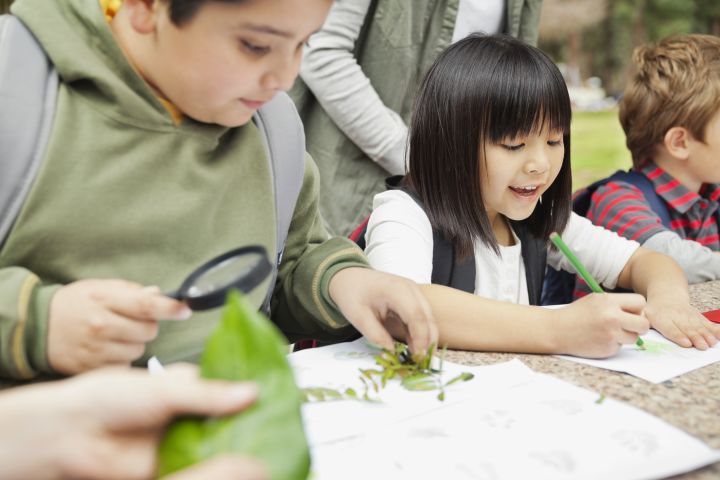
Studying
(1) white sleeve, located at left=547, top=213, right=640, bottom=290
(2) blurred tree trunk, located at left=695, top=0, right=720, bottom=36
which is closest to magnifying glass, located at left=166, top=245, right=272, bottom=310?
(1) white sleeve, located at left=547, top=213, right=640, bottom=290

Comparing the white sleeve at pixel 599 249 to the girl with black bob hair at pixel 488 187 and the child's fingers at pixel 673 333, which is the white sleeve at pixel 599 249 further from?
the child's fingers at pixel 673 333

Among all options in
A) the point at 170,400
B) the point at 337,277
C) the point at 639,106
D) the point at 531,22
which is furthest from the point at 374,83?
the point at 170,400

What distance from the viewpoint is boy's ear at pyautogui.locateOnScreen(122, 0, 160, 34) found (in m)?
0.85

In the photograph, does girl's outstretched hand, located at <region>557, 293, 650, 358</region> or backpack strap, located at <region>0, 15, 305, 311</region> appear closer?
backpack strap, located at <region>0, 15, 305, 311</region>

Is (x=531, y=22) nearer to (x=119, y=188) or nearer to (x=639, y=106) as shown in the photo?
(x=639, y=106)

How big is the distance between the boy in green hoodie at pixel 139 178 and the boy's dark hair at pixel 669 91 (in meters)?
1.41

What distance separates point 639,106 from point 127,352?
6.13 ft

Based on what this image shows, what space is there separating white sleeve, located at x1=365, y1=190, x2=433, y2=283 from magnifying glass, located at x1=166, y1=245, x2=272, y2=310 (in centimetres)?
63

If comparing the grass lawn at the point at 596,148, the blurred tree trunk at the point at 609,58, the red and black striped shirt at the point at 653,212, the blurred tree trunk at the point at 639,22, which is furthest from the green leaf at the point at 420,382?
the blurred tree trunk at the point at 609,58

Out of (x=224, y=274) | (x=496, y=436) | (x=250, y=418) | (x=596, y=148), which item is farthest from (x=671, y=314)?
(x=596, y=148)

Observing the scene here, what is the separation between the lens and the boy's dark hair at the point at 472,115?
1.43m

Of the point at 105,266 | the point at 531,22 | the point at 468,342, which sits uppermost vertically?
the point at 531,22

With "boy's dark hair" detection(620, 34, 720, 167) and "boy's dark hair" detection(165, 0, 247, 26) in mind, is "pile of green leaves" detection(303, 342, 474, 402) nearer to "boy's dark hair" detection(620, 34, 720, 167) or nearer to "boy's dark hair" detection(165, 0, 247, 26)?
"boy's dark hair" detection(165, 0, 247, 26)

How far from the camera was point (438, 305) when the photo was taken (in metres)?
1.16
